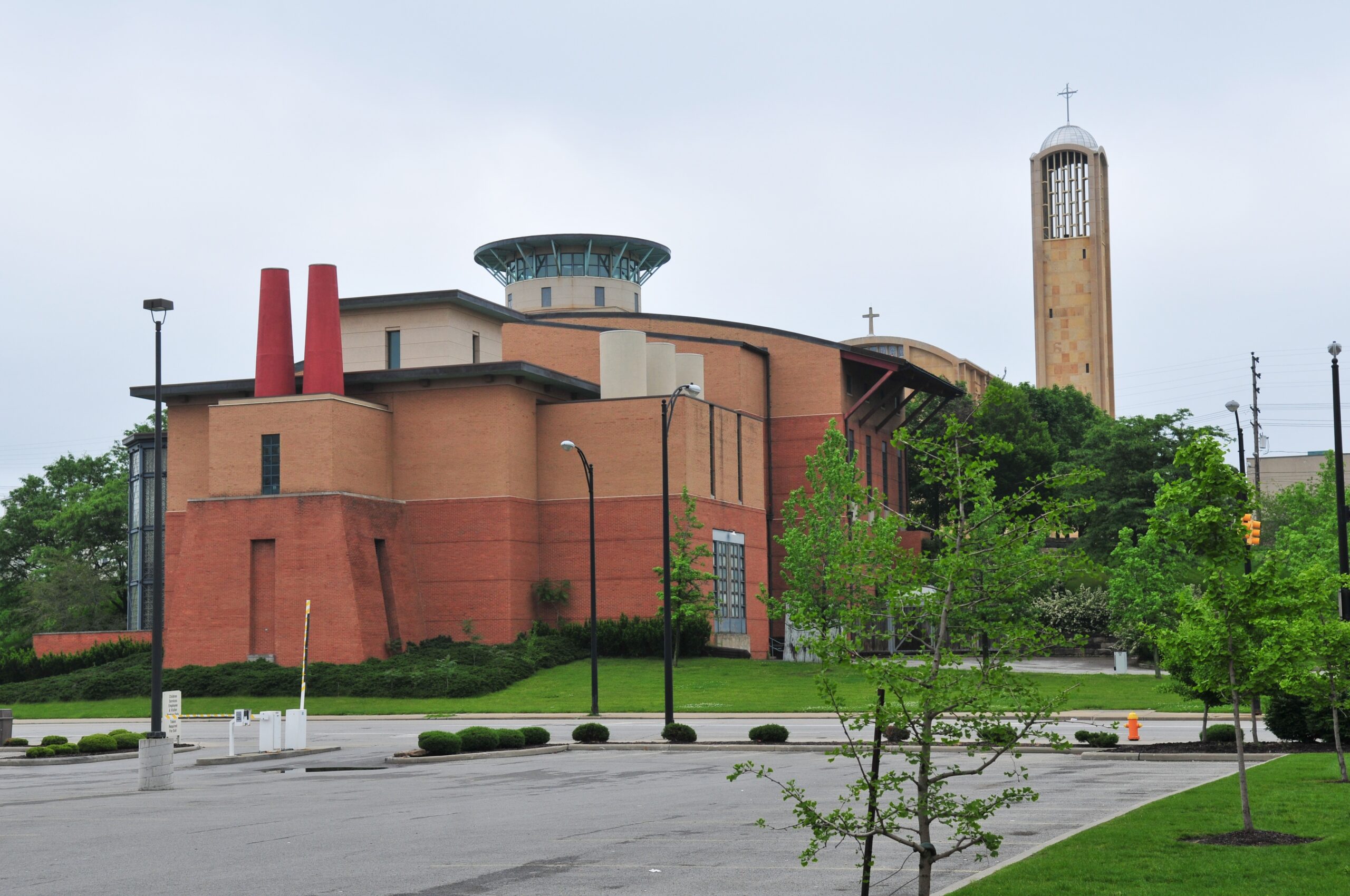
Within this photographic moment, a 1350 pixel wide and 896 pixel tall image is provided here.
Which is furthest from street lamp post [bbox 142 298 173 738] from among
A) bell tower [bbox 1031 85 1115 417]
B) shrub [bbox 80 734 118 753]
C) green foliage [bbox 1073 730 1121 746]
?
bell tower [bbox 1031 85 1115 417]

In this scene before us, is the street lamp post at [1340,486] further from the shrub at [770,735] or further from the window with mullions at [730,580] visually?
the window with mullions at [730,580]

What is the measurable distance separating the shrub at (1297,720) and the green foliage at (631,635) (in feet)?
104

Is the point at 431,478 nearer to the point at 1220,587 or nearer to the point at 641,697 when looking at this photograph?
the point at 641,697

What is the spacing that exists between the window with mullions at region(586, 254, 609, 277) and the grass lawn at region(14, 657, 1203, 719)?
29.0 metres

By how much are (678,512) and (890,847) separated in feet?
136

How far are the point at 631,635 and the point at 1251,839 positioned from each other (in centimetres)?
4213

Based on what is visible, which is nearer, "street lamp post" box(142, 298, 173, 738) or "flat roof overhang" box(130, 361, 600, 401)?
"street lamp post" box(142, 298, 173, 738)

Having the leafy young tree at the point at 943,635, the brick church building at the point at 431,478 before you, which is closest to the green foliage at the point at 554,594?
the brick church building at the point at 431,478

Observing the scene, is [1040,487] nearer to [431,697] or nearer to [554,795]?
[554,795]

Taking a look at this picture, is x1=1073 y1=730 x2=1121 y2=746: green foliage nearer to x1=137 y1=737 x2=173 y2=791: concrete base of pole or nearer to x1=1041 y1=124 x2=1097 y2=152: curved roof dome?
x1=137 y1=737 x2=173 y2=791: concrete base of pole

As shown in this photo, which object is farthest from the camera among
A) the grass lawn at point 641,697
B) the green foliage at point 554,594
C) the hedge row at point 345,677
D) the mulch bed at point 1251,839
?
Result: the green foliage at point 554,594

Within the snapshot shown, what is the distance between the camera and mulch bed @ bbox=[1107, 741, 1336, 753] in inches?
864

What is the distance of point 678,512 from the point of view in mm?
55094

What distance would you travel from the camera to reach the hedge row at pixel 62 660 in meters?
56.1
